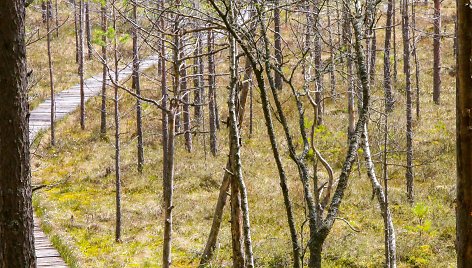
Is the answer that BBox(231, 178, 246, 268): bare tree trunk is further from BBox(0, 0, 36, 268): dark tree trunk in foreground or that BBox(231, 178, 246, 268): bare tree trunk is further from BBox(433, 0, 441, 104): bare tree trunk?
BBox(433, 0, 441, 104): bare tree trunk

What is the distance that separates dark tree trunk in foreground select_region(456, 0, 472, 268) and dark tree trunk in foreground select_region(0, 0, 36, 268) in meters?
4.14

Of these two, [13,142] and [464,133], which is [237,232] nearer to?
[13,142]

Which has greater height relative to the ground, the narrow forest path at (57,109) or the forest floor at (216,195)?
the narrow forest path at (57,109)

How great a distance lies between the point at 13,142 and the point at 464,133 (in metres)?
4.24

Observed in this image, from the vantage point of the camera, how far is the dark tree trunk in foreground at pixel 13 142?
534 centimetres

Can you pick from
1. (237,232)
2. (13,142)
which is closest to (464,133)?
(13,142)

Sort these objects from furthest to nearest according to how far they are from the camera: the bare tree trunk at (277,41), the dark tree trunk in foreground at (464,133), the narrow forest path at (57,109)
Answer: the narrow forest path at (57,109), the bare tree trunk at (277,41), the dark tree trunk in foreground at (464,133)

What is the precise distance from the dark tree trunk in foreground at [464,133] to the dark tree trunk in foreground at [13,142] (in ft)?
13.6

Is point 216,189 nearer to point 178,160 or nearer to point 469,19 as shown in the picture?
point 178,160

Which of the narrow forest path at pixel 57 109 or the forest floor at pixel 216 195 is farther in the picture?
the narrow forest path at pixel 57 109

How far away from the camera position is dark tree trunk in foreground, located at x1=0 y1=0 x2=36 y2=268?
5336mm

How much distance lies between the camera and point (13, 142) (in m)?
5.45

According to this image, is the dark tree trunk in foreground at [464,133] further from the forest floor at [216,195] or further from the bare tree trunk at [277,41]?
the forest floor at [216,195]

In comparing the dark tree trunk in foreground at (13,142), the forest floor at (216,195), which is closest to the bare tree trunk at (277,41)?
the forest floor at (216,195)
